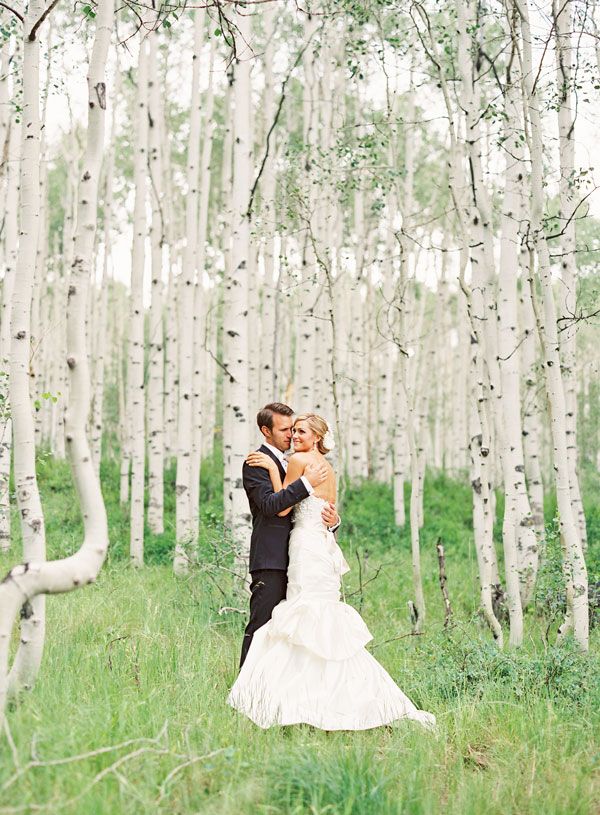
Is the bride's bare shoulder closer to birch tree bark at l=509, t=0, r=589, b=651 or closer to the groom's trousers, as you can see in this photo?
the groom's trousers

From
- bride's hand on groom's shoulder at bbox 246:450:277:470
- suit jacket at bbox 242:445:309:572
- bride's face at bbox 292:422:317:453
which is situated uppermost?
bride's face at bbox 292:422:317:453

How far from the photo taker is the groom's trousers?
501cm

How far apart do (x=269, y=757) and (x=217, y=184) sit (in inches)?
838

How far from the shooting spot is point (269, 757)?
11.3 ft

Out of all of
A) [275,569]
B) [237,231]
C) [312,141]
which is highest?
[312,141]

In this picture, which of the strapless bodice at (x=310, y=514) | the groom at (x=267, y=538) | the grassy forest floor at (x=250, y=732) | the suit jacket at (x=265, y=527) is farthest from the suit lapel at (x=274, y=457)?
the grassy forest floor at (x=250, y=732)

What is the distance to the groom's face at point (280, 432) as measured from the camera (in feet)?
17.3

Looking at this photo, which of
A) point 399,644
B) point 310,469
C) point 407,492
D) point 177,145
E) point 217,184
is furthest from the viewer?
point 217,184

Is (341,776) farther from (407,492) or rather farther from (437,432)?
(437,432)

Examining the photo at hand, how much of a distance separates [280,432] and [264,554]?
820 mm

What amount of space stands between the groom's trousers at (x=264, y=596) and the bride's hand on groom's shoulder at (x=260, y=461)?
2.20 feet

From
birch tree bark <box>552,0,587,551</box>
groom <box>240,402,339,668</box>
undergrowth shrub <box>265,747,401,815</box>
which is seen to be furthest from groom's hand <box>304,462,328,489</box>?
birch tree bark <box>552,0,587,551</box>

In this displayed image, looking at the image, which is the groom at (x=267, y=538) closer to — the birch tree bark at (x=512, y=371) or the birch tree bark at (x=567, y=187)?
the birch tree bark at (x=512, y=371)

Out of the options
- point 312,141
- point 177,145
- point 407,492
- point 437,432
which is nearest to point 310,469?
point 312,141
